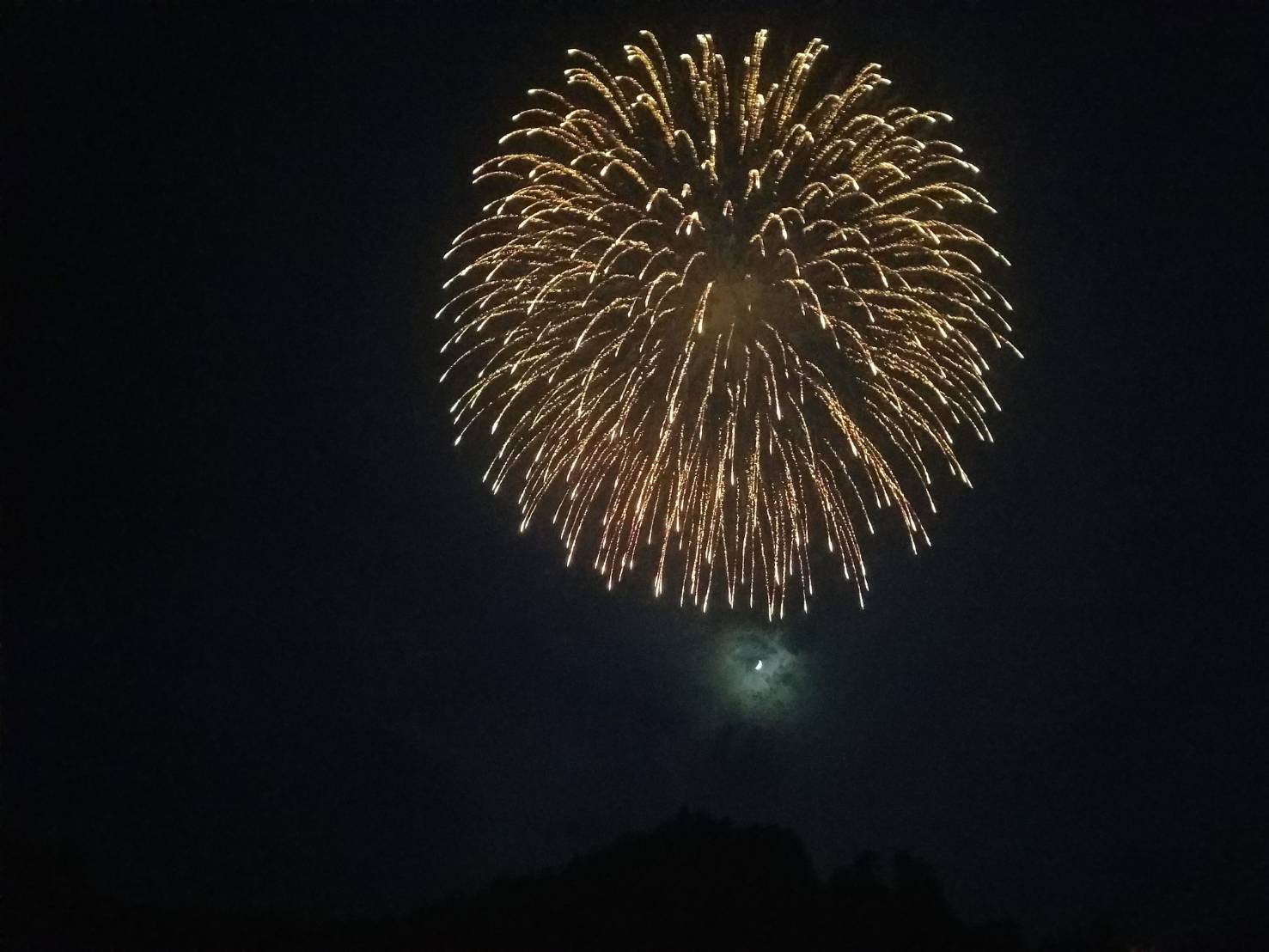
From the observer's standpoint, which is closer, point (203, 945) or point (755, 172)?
point (755, 172)

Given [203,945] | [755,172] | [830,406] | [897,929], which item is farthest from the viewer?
[897,929]

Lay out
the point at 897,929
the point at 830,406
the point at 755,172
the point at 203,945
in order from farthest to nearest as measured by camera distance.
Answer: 1. the point at 897,929
2. the point at 203,945
3. the point at 830,406
4. the point at 755,172

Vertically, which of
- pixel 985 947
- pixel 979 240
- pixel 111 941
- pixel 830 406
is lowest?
pixel 111 941

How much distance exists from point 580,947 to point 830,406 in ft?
45.7

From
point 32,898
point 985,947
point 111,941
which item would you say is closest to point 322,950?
point 111,941

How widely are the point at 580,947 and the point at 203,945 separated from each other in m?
8.36

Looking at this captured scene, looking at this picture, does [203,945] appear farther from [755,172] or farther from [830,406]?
[755,172]

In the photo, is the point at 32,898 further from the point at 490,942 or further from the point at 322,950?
the point at 490,942

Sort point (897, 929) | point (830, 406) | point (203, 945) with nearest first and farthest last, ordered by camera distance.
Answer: point (830, 406) → point (203, 945) → point (897, 929)

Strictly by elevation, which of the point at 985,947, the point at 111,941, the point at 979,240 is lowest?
the point at 111,941

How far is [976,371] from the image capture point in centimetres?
2409

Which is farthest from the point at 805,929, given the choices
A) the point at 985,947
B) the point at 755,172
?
the point at 755,172

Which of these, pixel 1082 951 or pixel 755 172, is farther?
pixel 1082 951

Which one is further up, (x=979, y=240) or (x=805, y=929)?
(x=979, y=240)
